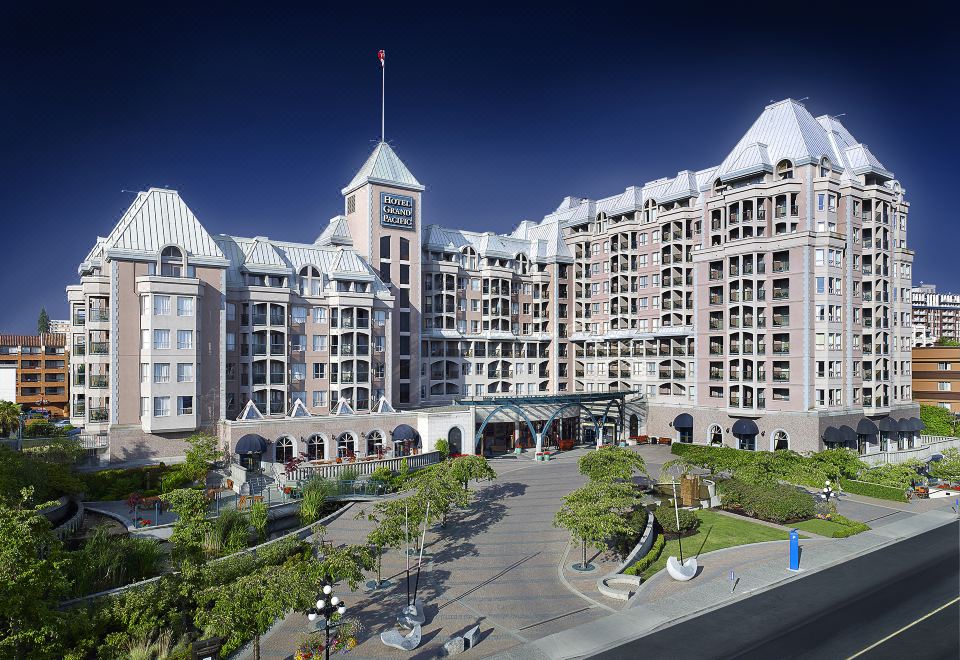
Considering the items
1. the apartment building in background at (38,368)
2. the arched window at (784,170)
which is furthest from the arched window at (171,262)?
the apartment building in background at (38,368)

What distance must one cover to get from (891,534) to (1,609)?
4755 centimetres

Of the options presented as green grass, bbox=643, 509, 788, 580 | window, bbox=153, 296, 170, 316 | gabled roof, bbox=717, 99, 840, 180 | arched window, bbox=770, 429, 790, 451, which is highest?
gabled roof, bbox=717, 99, 840, 180

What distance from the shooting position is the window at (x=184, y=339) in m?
55.3

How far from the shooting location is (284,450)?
5712 centimetres

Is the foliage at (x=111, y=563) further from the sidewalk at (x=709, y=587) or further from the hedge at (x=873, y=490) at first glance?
the hedge at (x=873, y=490)

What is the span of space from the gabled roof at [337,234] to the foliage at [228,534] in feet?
143

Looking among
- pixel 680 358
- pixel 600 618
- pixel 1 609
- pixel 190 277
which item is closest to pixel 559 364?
pixel 680 358

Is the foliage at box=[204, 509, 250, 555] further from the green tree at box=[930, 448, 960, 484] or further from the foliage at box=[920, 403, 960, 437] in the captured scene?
the foliage at box=[920, 403, 960, 437]

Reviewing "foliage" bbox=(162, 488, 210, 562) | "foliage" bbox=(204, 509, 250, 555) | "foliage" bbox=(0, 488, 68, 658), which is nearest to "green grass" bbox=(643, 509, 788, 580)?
"foliage" bbox=(162, 488, 210, 562)

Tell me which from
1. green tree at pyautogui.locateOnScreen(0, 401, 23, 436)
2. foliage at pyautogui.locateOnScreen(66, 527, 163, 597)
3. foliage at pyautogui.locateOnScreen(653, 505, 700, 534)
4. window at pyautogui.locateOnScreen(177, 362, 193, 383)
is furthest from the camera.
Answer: green tree at pyautogui.locateOnScreen(0, 401, 23, 436)

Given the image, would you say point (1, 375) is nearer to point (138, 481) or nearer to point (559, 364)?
point (138, 481)

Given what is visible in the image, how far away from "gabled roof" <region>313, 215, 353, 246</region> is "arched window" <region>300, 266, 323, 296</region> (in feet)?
34.0

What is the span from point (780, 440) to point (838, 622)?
40.5 metres

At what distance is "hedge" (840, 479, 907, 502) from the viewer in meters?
49.6
